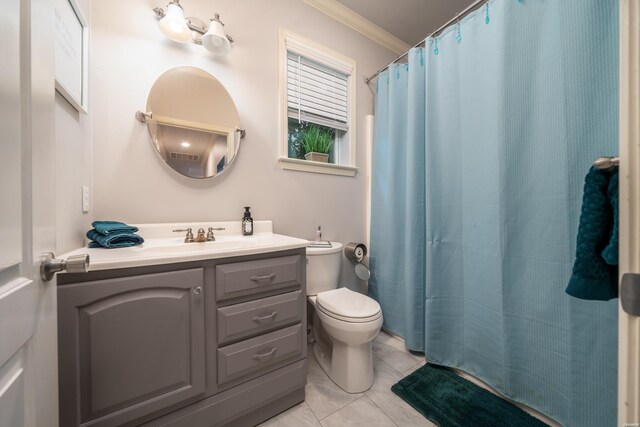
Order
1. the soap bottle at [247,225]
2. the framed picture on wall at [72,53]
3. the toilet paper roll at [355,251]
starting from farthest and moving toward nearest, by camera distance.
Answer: the toilet paper roll at [355,251], the soap bottle at [247,225], the framed picture on wall at [72,53]

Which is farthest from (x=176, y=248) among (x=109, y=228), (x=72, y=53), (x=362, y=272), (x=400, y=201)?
(x=400, y=201)

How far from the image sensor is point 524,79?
3.62ft

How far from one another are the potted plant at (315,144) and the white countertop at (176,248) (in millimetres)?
622

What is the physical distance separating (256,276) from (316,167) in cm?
101

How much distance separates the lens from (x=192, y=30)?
1310mm

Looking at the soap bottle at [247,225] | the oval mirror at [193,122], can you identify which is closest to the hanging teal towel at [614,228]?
the soap bottle at [247,225]

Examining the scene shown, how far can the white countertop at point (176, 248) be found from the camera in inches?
30.6

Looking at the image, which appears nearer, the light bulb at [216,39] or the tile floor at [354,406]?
the tile floor at [354,406]

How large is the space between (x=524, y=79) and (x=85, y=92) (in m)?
1.99

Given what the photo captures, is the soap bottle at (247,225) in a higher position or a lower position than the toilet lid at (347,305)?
higher

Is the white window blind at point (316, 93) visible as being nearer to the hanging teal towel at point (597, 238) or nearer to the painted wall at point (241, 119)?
the painted wall at point (241, 119)

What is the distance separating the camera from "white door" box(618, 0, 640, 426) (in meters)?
0.35

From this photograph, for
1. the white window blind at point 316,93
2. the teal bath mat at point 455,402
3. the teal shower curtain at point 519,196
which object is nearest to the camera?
the teal shower curtain at point 519,196

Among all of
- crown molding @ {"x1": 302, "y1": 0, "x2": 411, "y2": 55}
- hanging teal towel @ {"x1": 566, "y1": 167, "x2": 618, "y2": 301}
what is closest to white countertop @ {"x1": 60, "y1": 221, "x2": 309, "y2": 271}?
hanging teal towel @ {"x1": 566, "y1": 167, "x2": 618, "y2": 301}
